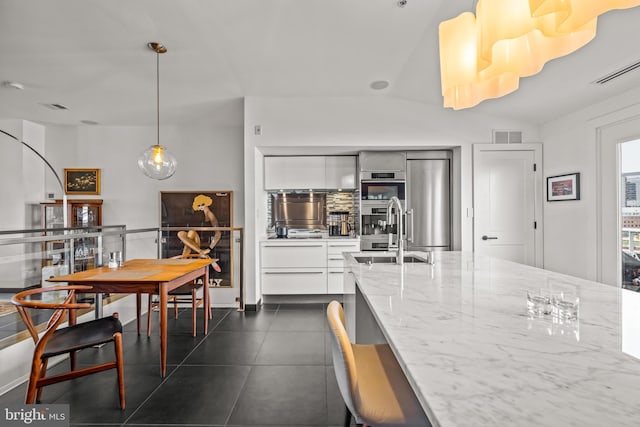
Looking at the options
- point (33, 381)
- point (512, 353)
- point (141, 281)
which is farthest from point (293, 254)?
point (512, 353)

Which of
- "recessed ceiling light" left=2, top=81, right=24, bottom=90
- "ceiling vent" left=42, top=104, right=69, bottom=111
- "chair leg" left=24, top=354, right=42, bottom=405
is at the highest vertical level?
"recessed ceiling light" left=2, top=81, right=24, bottom=90

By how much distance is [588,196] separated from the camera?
11.5ft

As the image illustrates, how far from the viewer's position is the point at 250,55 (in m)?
3.15

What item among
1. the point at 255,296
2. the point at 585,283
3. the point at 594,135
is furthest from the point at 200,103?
the point at 594,135

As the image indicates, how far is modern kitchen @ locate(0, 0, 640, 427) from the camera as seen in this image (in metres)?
0.90

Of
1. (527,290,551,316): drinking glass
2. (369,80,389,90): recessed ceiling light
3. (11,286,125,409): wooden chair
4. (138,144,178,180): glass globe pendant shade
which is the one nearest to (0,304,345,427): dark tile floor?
(11,286,125,409): wooden chair

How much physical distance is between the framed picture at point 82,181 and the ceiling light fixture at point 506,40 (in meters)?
5.65

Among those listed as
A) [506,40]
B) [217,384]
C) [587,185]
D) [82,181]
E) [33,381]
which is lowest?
[217,384]

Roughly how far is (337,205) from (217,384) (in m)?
3.24

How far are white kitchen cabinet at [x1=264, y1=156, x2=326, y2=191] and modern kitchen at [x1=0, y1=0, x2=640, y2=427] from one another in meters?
0.04

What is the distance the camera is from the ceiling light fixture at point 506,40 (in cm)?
94

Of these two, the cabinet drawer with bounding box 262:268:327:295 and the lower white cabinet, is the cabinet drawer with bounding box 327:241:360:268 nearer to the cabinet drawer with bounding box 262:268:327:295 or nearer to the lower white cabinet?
the lower white cabinet

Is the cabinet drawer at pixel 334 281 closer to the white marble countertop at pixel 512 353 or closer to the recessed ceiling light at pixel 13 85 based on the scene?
the white marble countertop at pixel 512 353

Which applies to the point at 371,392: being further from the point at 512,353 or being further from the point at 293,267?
the point at 293,267
